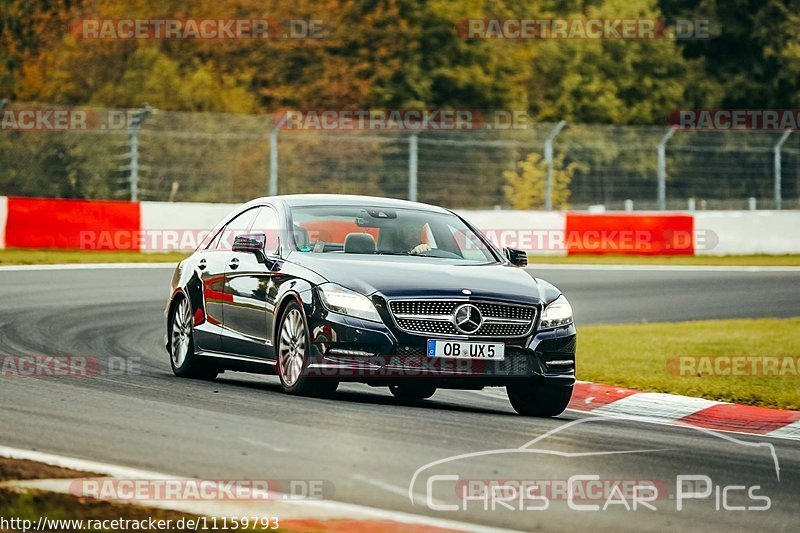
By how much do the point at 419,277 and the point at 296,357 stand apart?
957 millimetres

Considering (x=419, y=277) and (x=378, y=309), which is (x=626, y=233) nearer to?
(x=419, y=277)

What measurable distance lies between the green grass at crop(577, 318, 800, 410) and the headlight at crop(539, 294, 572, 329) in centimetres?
225

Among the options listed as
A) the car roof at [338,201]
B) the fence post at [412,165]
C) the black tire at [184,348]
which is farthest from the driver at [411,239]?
the fence post at [412,165]

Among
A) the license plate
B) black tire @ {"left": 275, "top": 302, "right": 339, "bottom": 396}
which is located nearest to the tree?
black tire @ {"left": 275, "top": 302, "right": 339, "bottom": 396}

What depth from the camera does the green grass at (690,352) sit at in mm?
12820

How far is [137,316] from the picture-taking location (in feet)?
58.2

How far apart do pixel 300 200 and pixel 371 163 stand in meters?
20.7

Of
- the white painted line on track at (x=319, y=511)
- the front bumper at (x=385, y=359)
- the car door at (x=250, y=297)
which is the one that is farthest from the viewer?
the car door at (x=250, y=297)

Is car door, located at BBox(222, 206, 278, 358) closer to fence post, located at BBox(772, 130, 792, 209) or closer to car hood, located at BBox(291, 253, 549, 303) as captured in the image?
car hood, located at BBox(291, 253, 549, 303)

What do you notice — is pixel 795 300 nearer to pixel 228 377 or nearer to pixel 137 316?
pixel 137 316

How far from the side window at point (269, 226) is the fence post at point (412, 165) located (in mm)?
20050

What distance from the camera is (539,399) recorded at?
1088 centimetres

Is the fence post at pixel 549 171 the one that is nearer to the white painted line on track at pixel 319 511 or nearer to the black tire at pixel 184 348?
the black tire at pixel 184 348

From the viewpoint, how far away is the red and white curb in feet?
35.6
